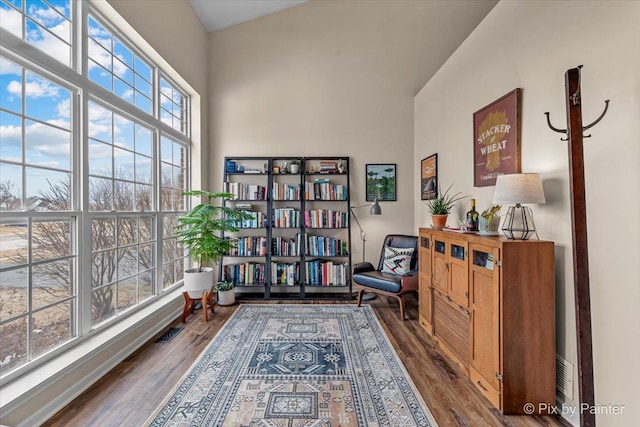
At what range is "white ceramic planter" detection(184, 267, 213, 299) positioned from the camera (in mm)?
3242

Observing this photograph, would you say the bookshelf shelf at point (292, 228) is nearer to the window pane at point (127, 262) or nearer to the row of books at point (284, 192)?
the row of books at point (284, 192)

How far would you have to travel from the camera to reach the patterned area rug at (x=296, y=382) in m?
1.73

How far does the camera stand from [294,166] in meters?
4.12

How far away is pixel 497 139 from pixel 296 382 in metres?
2.51

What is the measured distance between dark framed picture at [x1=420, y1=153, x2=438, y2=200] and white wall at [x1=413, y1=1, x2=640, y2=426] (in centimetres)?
108

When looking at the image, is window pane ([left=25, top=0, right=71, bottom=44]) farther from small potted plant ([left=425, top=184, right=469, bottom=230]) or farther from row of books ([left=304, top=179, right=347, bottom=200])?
small potted plant ([left=425, top=184, right=469, bottom=230])

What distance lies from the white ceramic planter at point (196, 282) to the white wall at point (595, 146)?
308cm

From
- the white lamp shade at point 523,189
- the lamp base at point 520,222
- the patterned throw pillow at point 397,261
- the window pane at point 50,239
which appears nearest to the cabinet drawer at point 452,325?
the lamp base at point 520,222

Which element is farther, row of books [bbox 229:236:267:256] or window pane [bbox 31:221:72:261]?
row of books [bbox 229:236:267:256]

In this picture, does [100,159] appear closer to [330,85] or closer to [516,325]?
[330,85]

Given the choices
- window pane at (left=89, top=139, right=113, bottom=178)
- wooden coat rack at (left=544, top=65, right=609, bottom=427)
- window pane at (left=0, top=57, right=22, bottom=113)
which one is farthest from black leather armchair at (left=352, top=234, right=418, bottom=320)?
window pane at (left=0, top=57, right=22, bottom=113)

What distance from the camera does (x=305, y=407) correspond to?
5.95 feet

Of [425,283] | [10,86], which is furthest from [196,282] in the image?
[425,283]

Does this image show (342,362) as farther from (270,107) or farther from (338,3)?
(338,3)
